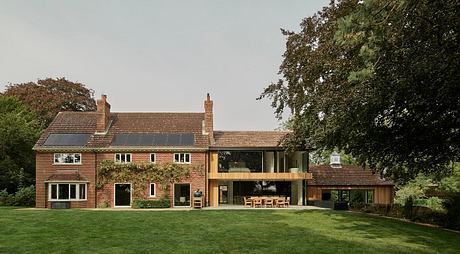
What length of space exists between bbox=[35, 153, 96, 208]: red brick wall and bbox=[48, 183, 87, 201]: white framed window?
35 centimetres

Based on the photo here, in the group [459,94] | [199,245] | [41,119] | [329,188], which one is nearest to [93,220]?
[199,245]

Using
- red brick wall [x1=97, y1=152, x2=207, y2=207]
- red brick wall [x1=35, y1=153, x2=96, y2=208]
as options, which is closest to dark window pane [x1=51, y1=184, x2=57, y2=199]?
red brick wall [x1=35, y1=153, x2=96, y2=208]

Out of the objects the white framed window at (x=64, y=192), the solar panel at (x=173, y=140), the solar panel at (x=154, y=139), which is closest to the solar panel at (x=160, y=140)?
the solar panel at (x=154, y=139)

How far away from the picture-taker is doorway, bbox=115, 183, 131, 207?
3200cm

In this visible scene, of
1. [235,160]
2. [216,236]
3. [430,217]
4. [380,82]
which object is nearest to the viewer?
[380,82]

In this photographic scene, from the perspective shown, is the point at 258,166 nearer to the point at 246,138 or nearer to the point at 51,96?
the point at 246,138

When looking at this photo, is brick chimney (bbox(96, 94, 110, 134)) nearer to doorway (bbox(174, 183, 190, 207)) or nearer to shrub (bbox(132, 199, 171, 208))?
shrub (bbox(132, 199, 171, 208))

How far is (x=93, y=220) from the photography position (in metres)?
20.3

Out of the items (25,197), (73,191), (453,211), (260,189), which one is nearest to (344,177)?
(260,189)

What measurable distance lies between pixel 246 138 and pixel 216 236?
18.7 metres

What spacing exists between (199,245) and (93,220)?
28.2 ft

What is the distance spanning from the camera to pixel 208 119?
33.7 m

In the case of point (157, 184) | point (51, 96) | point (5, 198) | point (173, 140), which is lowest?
point (5, 198)

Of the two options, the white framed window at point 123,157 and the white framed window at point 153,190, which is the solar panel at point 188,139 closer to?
the white framed window at point 153,190
